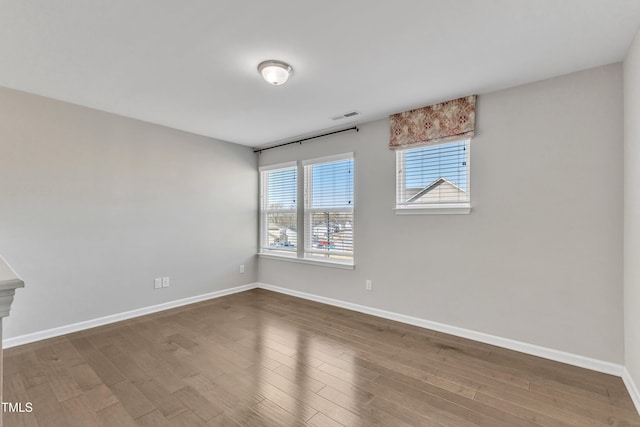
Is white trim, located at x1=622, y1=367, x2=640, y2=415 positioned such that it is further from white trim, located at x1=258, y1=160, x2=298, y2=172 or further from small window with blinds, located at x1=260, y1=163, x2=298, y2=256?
white trim, located at x1=258, y1=160, x2=298, y2=172

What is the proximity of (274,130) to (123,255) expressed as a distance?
2.52 m

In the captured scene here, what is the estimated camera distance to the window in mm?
4246

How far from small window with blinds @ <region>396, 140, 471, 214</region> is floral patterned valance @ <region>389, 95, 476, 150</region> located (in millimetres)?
107

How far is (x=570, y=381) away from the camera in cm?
236

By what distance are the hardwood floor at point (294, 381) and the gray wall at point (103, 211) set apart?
49 cm

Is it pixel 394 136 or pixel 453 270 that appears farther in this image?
pixel 394 136

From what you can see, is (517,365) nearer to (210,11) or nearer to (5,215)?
(210,11)

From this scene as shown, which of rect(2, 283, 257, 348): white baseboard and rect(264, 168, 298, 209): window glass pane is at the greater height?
rect(264, 168, 298, 209): window glass pane

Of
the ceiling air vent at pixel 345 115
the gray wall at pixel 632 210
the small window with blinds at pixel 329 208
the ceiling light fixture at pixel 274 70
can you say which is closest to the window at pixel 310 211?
the small window with blinds at pixel 329 208

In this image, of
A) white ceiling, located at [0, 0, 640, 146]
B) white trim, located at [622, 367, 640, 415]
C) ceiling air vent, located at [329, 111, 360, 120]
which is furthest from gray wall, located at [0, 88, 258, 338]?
white trim, located at [622, 367, 640, 415]

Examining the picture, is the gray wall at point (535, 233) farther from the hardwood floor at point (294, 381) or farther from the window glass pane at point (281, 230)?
the window glass pane at point (281, 230)

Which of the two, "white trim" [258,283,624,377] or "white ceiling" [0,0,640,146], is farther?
"white trim" [258,283,624,377]

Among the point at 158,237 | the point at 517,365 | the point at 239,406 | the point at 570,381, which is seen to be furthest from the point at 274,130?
the point at 570,381

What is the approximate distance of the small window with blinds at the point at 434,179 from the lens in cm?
324
